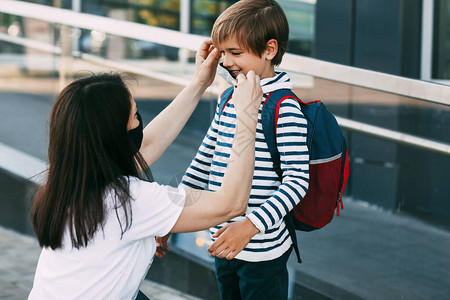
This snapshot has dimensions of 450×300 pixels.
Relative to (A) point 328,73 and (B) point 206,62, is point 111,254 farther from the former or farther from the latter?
(A) point 328,73

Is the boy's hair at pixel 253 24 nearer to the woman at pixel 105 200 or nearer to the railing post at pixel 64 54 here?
the woman at pixel 105 200

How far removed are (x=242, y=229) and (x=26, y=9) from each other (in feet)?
13.5

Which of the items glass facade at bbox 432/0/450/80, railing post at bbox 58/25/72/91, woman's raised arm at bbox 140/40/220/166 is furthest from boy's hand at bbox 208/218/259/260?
railing post at bbox 58/25/72/91

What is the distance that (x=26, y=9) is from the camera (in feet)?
17.7

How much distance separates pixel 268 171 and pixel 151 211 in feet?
1.46

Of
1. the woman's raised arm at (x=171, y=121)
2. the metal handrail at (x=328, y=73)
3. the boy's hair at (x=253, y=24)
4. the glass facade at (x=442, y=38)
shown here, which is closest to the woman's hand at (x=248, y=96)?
the boy's hair at (x=253, y=24)

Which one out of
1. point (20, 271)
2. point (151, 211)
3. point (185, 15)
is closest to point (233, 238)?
point (151, 211)

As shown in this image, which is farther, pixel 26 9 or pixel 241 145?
pixel 26 9

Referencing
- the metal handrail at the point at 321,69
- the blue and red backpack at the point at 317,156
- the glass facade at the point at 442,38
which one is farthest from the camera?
the glass facade at the point at 442,38

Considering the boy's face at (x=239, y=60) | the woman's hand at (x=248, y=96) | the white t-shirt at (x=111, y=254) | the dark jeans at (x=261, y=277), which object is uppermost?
the boy's face at (x=239, y=60)

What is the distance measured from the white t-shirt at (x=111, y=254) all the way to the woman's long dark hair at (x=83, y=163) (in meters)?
0.02

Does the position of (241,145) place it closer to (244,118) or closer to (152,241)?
(244,118)

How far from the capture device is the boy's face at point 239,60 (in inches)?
80.4

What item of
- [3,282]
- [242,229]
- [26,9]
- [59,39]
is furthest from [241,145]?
[26,9]
